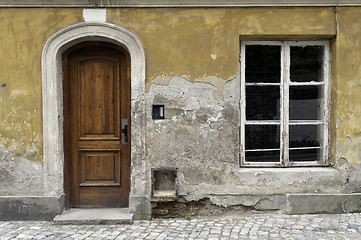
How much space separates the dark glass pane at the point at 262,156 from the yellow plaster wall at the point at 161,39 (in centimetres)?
116

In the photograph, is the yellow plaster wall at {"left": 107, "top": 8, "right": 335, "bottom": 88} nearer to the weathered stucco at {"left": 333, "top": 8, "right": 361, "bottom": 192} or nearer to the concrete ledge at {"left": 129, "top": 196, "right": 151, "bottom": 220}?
the weathered stucco at {"left": 333, "top": 8, "right": 361, "bottom": 192}

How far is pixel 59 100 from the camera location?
4.50m

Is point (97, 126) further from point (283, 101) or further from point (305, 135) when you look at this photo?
point (305, 135)

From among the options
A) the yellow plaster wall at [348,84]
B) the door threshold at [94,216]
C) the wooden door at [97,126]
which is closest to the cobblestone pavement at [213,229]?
the door threshold at [94,216]

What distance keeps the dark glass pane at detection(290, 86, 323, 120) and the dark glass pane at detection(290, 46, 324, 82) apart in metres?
0.14

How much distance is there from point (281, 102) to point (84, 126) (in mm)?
2878

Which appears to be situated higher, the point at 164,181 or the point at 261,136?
the point at 261,136

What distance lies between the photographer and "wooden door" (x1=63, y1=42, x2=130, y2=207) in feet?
15.3

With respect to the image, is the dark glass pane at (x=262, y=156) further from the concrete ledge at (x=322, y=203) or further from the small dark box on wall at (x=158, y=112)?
the small dark box on wall at (x=158, y=112)

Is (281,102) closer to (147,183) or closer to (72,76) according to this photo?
(147,183)

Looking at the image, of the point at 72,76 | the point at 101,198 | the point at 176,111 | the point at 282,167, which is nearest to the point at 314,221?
the point at 282,167

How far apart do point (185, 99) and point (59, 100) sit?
5.77 feet

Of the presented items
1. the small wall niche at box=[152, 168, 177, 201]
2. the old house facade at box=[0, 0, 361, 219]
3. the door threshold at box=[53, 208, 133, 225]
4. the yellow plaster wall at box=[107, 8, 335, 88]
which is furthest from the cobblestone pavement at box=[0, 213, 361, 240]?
the yellow plaster wall at box=[107, 8, 335, 88]

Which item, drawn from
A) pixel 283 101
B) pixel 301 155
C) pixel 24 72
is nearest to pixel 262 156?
pixel 301 155
